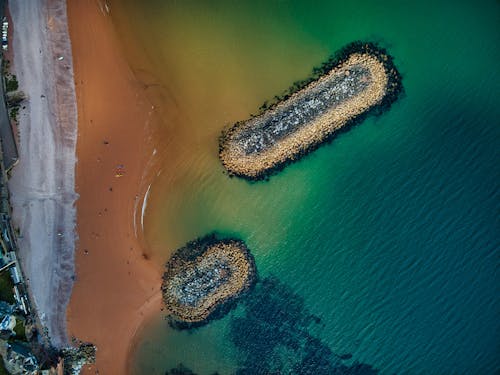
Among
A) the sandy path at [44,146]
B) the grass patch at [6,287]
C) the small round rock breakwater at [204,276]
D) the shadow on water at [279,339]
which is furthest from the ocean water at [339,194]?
the grass patch at [6,287]

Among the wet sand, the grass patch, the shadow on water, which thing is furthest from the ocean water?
the grass patch

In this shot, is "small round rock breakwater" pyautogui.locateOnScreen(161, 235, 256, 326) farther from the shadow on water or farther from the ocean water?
the shadow on water

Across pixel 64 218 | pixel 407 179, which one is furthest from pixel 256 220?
pixel 64 218

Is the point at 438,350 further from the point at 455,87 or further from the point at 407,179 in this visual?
the point at 455,87

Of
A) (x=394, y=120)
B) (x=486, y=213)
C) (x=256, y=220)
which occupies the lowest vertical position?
(x=486, y=213)

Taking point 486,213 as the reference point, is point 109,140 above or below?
above

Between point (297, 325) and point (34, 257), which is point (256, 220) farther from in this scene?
point (34, 257)

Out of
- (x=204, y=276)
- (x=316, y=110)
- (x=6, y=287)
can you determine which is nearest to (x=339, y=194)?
(x=316, y=110)
